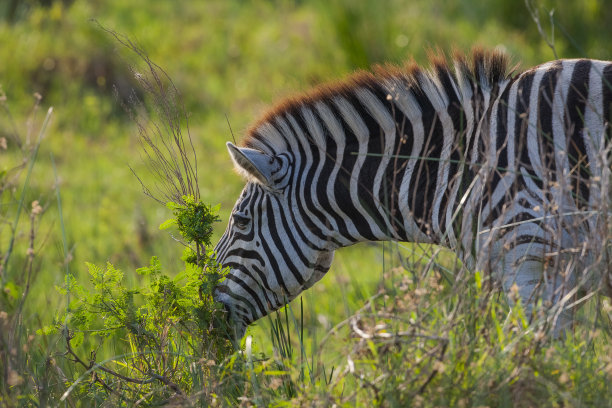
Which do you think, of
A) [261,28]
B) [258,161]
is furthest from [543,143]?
[261,28]

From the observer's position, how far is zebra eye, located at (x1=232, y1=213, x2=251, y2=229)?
3.85 meters

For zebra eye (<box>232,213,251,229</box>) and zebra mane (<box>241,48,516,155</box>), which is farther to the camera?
zebra eye (<box>232,213,251,229</box>)

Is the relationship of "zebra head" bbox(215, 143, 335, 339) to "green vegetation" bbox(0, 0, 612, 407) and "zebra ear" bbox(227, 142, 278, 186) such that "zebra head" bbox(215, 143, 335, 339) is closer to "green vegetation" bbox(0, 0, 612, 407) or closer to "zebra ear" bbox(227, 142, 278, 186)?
"zebra ear" bbox(227, 142, 278, 186)

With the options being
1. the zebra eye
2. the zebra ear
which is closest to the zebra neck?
the zebra ear

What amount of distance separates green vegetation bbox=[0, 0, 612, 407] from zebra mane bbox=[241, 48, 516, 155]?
232mm

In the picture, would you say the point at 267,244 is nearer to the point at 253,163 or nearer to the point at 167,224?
the point at 253,163

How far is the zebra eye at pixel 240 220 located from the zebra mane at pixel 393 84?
367 mm

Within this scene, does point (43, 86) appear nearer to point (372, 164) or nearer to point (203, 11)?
point (203, 11)

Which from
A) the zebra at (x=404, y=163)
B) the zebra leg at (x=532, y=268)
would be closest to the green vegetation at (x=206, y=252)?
the zebra leg at (x=532, y=268)

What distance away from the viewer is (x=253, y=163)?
A: 368cm

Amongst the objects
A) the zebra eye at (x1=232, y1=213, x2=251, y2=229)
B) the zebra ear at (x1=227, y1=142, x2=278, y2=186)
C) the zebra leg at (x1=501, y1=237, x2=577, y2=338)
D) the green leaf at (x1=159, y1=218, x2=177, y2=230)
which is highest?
the zebra ear at (x1=227, y1=142, x2=278, y2=186)

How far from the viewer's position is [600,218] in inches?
118

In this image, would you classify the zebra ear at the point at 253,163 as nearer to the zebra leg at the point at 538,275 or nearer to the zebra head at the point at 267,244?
the zebra head at the point at 267,244

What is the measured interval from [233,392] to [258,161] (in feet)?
3.44
